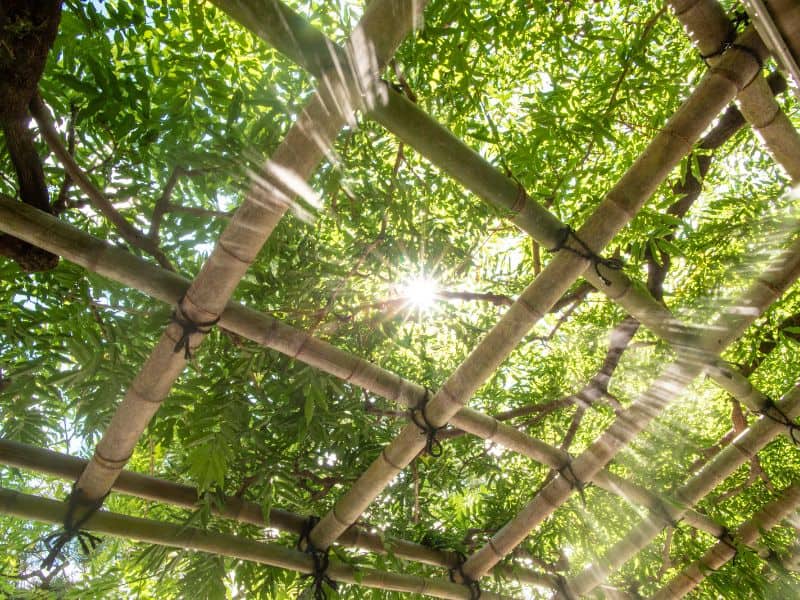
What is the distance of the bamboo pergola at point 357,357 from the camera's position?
1047 millimetres

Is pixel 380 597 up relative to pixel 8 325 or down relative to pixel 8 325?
down

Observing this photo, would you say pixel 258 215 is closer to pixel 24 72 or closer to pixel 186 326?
pixel 186 326

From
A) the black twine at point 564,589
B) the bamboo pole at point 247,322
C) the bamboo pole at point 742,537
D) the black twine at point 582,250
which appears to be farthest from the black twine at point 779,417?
the black twine at point 564,589

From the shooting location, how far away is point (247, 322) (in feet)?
4.56

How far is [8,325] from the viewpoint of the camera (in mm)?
1557

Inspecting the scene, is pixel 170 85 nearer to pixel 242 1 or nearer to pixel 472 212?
pixel 242 1

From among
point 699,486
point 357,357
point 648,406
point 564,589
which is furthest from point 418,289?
point 564,589

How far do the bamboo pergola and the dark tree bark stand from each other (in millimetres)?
68

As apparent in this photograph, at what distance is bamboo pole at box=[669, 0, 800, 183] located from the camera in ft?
4.00

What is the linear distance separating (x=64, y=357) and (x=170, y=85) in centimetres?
90

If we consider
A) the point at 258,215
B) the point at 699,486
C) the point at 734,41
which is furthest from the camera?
the point at 699,486

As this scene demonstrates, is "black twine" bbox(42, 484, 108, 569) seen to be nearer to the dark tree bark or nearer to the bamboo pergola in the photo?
the bamboo pergola

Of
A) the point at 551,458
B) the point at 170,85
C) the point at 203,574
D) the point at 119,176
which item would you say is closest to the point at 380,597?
the point at 203,574

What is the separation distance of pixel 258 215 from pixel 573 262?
85 centimetres
